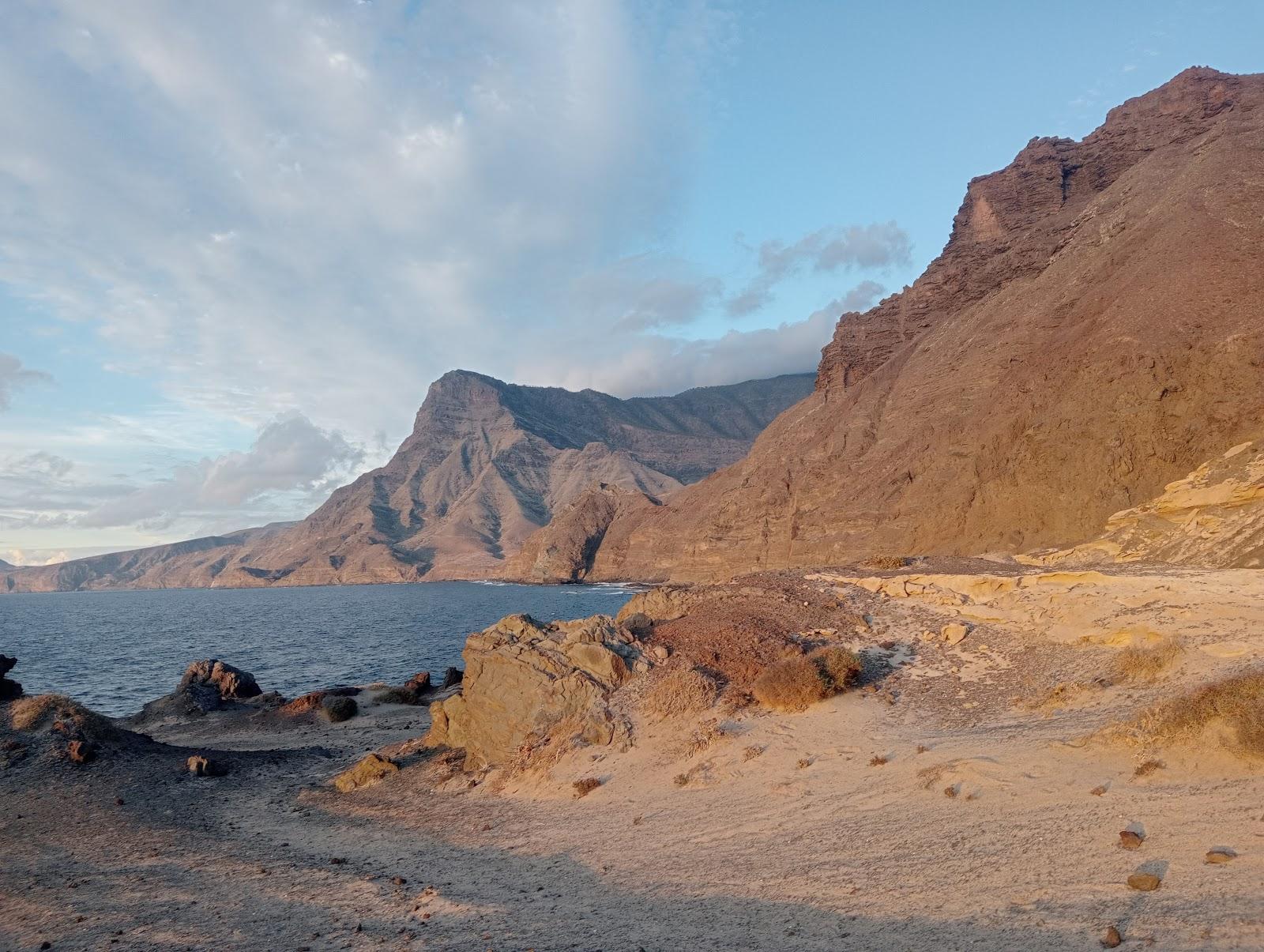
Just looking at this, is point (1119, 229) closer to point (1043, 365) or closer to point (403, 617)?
point (1043, 365)

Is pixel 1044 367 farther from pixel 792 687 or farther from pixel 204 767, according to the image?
pixel 204 767

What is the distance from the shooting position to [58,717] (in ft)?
61.2

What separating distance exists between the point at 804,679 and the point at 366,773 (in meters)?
10.5

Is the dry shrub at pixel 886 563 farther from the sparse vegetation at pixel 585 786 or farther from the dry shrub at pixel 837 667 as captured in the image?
the sparse vegetation at pixel 585 786

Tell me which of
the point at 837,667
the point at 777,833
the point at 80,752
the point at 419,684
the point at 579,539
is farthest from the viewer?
the point at 579,539

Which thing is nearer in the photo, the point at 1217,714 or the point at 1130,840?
the point at 1130,840

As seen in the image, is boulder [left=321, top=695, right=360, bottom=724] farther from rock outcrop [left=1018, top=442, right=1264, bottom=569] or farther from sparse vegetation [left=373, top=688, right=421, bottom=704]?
rock outcrop [left=1018, top=442, right=1264, bottom=569]

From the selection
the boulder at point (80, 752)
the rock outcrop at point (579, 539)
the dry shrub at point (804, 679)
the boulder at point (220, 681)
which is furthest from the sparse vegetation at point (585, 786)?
the rock outcrop at point (579, 539)

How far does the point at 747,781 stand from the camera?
40.5 feet

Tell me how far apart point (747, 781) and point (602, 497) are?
504 ft

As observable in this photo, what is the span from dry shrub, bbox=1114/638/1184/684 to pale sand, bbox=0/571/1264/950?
27 centimetres

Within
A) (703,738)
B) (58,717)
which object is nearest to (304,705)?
(58,717)

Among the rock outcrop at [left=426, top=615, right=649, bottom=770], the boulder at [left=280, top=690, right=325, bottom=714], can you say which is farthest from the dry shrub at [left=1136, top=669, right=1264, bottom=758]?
the boulder at [left=280, top=690, right=325, bottom=714]

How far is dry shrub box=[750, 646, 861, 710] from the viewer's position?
1464 centimetres
